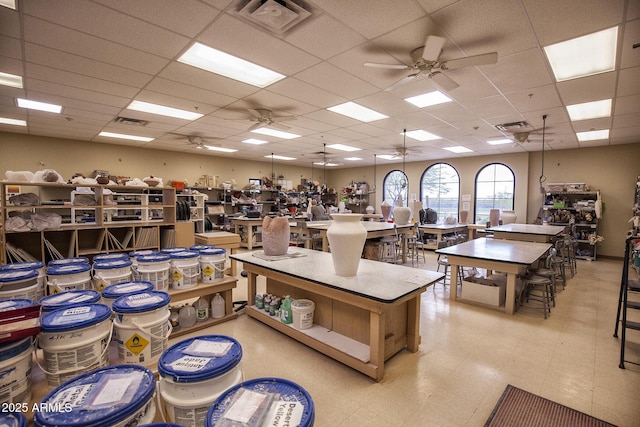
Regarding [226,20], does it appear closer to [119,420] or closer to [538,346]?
[119,420]

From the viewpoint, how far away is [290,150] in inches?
349

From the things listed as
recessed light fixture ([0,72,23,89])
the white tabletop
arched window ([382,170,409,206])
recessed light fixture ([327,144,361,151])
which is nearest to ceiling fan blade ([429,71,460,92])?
the white tabletop

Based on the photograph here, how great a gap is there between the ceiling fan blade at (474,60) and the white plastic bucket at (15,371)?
3.56 m

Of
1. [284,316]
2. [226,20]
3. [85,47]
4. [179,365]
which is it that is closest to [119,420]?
[179,365]

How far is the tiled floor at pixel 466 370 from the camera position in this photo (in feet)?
6.68

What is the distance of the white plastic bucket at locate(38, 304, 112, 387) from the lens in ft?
3.88

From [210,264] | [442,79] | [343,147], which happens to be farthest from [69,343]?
[343,147]

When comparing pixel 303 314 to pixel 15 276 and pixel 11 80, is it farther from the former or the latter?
pixel 11 80

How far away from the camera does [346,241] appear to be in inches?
102

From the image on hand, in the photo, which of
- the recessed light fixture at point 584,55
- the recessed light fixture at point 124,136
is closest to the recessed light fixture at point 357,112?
the recessed light fixture at point 584,55

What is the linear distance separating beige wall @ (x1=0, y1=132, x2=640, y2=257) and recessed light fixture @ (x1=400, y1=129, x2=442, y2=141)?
3689 mm

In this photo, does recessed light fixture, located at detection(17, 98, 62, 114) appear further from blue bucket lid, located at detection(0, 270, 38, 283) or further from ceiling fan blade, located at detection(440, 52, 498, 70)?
ceiling fan blade, located at detection(440, 52, 498, 70)

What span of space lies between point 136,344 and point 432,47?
318 centimetres

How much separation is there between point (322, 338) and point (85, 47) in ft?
12.2
